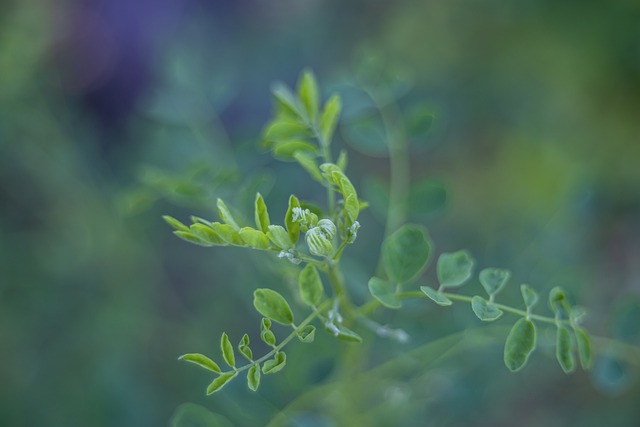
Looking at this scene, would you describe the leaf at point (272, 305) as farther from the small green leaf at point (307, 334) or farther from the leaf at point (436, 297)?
the leaf at point (436, 297)

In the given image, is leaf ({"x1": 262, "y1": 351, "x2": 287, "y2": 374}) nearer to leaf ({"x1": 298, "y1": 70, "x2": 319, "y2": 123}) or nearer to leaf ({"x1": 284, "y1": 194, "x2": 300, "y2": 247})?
leaf ({"x1": 284, "y1": 194, "x2": 300, "y2": 247})

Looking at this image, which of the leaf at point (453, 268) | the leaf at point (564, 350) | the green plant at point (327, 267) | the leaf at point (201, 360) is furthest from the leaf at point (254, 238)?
the leaf at point (564, 350)

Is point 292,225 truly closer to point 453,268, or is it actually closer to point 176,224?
point 176,224

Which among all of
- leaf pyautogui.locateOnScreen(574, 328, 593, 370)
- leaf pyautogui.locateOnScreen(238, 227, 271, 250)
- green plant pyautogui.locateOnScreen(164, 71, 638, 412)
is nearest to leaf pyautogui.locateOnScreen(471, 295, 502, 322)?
green plant pyautogui.locateOnScreen(164, 71, 638, 412)

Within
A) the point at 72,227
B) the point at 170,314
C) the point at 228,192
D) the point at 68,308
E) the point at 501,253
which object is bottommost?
the point at 170,314

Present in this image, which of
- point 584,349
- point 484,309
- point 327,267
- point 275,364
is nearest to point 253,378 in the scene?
point 275,364

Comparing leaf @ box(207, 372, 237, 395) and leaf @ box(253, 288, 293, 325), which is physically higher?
leaf @ box(253, 288, 293, 325)

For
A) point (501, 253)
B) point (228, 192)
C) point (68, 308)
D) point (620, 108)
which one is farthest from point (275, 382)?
point (620, 108)

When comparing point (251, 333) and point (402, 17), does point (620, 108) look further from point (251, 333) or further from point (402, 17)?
point (251, 333)
